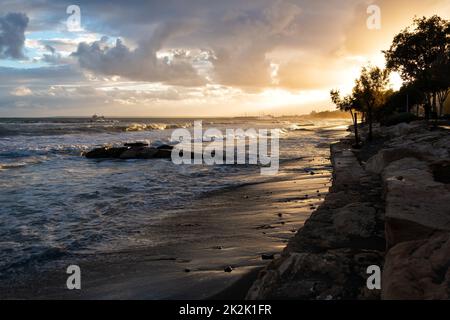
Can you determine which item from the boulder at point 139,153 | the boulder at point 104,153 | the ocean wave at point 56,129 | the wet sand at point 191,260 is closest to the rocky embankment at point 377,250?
the wet sand at point 191,260

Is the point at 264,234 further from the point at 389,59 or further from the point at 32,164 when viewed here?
the point at 389,59

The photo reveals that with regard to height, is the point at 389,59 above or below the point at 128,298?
above

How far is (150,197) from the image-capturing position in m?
15.0

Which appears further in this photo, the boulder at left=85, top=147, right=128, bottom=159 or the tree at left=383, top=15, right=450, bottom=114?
the tree at left=383, top=15, right=450, bottom=114

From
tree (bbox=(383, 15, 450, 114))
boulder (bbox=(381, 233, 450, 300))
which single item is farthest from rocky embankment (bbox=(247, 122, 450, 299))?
tree (bbox=(383, 15, 450, 114))

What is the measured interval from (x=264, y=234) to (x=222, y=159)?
67.8ft

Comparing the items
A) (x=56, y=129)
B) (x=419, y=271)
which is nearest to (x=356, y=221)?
(x=419, y=271)

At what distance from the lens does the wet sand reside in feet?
20.4

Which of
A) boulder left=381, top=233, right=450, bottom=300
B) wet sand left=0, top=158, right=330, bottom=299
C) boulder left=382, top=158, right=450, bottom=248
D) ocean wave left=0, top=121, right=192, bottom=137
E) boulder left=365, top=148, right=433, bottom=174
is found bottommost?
wet sand left=0, top=158, right=330, bottom=299

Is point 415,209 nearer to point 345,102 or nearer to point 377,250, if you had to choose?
point 377,250

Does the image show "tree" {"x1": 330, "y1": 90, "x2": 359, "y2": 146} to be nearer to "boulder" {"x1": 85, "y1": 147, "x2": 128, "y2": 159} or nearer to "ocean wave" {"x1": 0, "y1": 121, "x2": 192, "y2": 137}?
"boulder" {"x1": 85, "y1": 147, "x2": 128, "y2": 159}

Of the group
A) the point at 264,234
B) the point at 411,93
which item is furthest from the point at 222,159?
the point at 411,93

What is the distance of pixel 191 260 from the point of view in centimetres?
771

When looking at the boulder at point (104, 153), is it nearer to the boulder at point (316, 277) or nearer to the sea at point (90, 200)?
the sea at point (90, 200)
